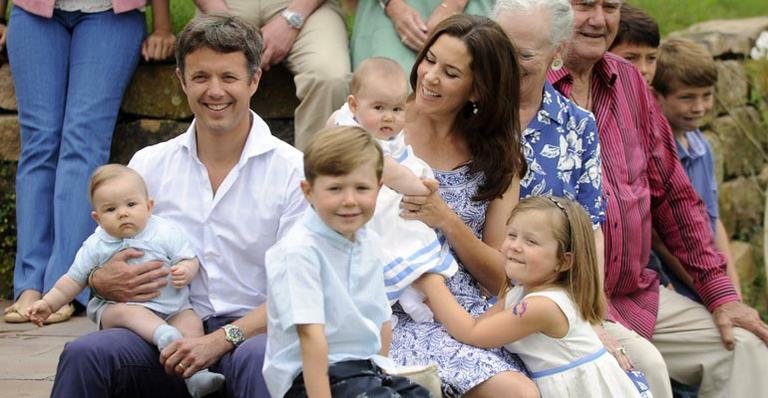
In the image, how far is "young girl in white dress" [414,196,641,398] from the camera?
391cm

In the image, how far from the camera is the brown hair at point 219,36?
13.2 ft

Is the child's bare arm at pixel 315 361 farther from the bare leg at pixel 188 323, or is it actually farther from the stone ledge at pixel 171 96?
the stone ledge at pixel 171 96

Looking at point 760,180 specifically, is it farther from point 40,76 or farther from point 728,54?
point 40,76

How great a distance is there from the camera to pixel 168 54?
5828 mm

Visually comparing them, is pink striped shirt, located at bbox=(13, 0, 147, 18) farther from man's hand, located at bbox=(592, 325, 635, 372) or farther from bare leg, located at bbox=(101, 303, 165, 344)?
man's hand, located at bbox=(592, 325, 635, 372)

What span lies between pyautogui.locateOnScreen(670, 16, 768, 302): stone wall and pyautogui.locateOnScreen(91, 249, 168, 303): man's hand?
459cm

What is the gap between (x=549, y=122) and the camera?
4.51 meters

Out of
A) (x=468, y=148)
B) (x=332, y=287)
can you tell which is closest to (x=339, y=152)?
(x=332, y=287)

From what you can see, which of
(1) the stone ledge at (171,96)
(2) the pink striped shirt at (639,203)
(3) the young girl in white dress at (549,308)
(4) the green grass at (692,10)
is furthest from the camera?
(4) the green grass at (692,10)

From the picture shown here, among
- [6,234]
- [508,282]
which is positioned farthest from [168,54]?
[508,282]

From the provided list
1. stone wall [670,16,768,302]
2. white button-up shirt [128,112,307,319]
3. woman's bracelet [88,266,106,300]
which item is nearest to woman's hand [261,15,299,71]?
white button-up shirt [128,112,307,319]

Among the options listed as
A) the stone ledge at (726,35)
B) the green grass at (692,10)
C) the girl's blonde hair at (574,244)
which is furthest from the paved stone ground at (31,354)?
the green grass at (692,10)

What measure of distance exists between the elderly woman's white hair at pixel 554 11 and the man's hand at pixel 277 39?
1284 millimetres

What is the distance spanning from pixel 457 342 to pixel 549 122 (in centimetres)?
95
